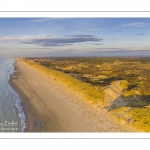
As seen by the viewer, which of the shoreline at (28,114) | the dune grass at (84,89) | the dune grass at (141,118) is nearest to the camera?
the dune grass at (141,118)

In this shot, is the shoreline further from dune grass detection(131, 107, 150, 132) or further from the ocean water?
dune grass detection(131, 107, 150, 132)

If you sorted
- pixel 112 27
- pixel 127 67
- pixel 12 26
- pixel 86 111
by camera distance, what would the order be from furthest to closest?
pixel 127 67
pixel 112 27
pixel 12 26
pixel 86 111

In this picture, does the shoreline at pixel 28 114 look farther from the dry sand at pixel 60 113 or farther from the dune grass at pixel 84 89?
the dune grass at pixel 84 89

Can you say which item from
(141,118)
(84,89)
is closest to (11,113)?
(84,89)

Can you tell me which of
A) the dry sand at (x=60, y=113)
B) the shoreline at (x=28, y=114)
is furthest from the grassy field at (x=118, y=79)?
the shoreline at (x=28, y=114)

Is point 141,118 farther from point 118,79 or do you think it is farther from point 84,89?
point 118,79
